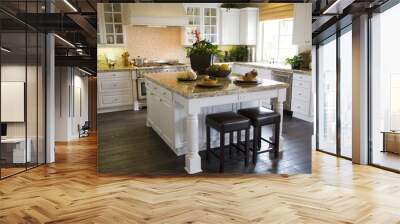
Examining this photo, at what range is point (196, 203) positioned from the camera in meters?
3.50

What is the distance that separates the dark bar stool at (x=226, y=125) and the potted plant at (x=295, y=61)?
2.42 ft

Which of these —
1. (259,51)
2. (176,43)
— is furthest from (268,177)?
(176,43)

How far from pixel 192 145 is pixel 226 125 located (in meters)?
0.40

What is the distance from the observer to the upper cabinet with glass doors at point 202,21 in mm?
4113

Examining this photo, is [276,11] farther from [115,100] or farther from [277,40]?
[115,100]

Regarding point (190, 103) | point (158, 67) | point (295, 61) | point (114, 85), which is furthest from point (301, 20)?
point (114, 85)

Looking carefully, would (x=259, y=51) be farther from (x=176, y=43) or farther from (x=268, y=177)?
(x=268, y=177)

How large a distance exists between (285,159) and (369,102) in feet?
5.21

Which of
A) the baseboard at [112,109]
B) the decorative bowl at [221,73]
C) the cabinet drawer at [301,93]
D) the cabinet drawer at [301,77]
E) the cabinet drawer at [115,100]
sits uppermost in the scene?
the decorative bowl at [221,73]

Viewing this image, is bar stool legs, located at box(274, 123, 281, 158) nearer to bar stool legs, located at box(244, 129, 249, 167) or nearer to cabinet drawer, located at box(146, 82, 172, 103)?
bar stool legs, located at box(244, 129, 249, 167)

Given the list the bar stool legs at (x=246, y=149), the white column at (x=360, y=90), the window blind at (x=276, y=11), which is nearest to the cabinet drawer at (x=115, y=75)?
the bar stool legs at (x=246, y=149)

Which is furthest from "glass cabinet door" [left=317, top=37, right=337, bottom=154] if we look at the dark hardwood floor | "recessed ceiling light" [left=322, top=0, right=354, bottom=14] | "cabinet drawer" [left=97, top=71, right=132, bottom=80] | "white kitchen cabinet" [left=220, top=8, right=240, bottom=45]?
"cabinet drawer" [left=97, top=71, right=132, bottom=80]

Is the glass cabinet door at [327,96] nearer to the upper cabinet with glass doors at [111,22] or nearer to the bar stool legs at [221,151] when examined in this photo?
the bar stool legs at [221,151]

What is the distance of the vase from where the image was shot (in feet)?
13.8
